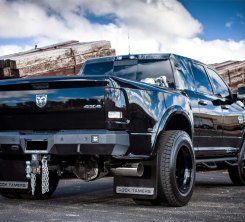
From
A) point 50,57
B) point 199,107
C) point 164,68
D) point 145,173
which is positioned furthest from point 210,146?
point 50,57

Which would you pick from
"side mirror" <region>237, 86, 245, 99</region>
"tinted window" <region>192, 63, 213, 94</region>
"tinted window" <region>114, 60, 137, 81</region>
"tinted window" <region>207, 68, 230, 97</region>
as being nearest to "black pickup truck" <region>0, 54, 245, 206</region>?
"tinted window" <region>114, 60, 137, 81</region>

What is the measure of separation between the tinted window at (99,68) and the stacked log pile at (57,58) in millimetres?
4107

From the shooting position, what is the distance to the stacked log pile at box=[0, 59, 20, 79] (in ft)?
34.0

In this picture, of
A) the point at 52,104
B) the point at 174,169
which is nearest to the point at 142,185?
the point at 174,169

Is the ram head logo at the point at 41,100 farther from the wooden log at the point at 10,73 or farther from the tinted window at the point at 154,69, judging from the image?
the wooden log at the point at 10,73

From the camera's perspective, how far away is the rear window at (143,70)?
6746 millimetres

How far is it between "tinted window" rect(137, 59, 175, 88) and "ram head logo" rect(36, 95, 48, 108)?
1.67 m

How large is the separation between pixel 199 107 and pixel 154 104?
1347 mm

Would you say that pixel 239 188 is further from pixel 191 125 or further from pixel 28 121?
pixel 28 121

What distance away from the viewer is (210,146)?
7.17 m

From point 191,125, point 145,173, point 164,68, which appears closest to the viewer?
point 145,173

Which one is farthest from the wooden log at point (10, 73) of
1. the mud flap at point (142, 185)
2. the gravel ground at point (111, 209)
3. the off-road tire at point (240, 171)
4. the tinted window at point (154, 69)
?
the mud flap at point (142, 185)

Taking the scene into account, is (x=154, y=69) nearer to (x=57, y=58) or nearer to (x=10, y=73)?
(x=10, y=73)

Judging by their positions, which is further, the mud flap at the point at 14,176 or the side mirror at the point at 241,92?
the side mirror at the point at 241,92
